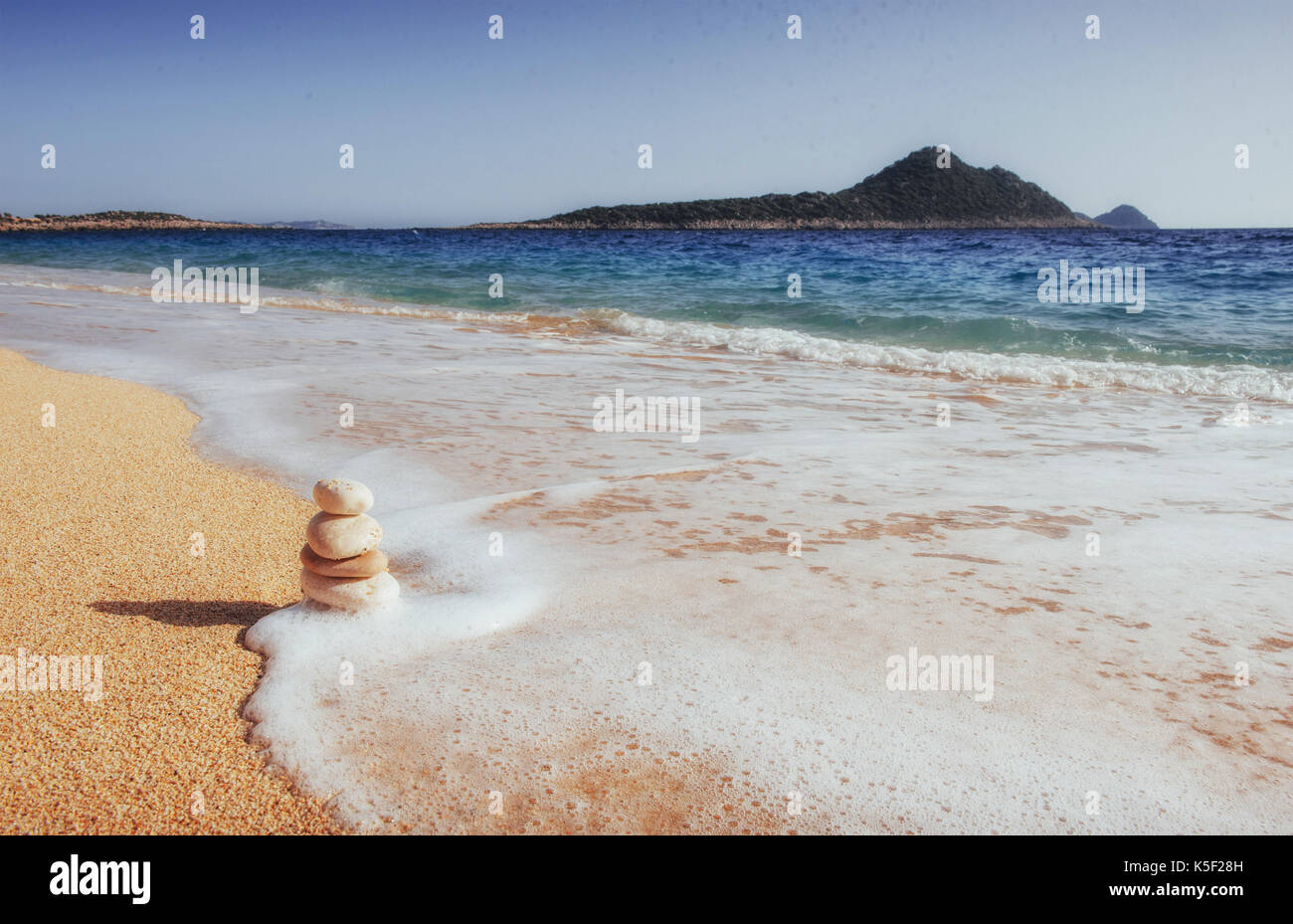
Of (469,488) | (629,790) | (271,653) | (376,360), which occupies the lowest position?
(629,790)

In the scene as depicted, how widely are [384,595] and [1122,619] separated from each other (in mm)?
2636

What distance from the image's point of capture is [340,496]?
2.72 metres

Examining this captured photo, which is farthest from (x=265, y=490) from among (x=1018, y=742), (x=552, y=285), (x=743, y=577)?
(x=552, y=285)

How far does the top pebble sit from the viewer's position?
2.72 meters

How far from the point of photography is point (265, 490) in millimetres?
4328

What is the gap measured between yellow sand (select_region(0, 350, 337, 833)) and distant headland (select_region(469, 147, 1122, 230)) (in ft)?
253

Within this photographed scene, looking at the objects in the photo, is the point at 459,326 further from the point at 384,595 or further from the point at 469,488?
the point at 384,595
